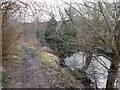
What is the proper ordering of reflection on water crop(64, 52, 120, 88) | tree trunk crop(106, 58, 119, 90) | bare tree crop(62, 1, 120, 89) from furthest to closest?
reflection on water crop(64, 52, 120, 88) < tree trunk crop(106, 58, 119, 90) < bare tree crop(62, 1, 120, 89)

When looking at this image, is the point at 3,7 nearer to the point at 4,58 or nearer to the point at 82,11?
the point at 82,11

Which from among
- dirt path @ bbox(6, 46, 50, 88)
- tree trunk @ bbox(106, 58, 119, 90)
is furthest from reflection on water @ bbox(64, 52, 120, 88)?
dirt path @ bbox(6, 46, 50, 88)

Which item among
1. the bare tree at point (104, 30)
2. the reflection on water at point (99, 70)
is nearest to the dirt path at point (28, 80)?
the reflection on water at point (99, 70)

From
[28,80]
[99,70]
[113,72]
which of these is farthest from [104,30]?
[28,80]

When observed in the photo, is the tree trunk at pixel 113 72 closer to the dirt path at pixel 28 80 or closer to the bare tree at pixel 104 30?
the bare tree at pixel 104 30

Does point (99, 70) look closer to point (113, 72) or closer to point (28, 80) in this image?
point (113, 72)

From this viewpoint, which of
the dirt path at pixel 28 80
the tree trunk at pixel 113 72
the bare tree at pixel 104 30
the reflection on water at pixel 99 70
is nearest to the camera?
the bare tree at pixel 104 30

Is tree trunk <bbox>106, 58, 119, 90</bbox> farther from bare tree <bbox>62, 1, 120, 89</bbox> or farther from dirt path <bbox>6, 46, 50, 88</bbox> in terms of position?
dirt path <bbox>6, 46, 50, 88</bbox>

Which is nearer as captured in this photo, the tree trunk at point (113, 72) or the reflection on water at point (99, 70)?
the tree trunk at point (113, 72)

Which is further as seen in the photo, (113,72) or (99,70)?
(99,70)

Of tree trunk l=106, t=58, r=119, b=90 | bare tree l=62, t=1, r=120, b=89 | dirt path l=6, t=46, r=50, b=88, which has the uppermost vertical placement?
bare tree l=62, t=1, r=120, b=89

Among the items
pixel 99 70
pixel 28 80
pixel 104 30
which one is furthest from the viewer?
pixel 99 70

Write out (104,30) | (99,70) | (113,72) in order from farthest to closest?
(99,70) → (104,30) → (113,72)

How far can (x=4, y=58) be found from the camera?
22.1 ft
